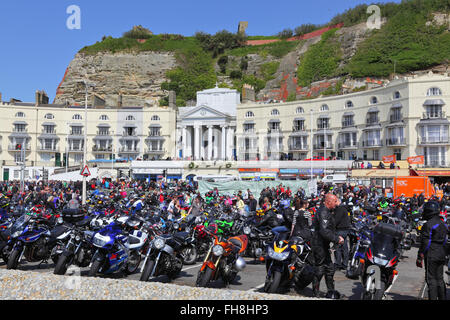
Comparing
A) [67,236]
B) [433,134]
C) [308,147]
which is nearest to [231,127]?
[308,147]

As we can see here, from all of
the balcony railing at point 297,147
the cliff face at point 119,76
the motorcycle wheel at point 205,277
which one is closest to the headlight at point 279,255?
the motorcycle wheel at point 205,277

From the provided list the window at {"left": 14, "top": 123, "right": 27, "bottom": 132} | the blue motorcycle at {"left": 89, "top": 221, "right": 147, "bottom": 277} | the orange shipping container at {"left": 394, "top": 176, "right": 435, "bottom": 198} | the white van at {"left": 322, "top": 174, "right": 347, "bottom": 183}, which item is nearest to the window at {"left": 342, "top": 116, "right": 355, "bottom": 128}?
the white van at {"left": 322, "top": 174, "right": 347, "bottom": 183}

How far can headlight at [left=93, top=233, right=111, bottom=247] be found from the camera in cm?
895

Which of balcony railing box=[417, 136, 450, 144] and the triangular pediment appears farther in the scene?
the triangular pediment

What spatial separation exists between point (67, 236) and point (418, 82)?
5258cm

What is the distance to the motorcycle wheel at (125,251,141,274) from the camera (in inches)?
397

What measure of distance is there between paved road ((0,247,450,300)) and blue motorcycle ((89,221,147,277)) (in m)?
0.52

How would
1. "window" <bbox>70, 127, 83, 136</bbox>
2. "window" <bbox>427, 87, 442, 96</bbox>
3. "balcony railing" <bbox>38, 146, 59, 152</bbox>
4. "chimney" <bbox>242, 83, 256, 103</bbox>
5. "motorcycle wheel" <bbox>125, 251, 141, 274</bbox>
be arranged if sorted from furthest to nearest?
"chimney" <bbox>242, 83, 256, 103</bbox>
"window" <bbox>70, 127, 83, 136</bbox>
"balcony railing" <bbox>38, 146, 59, 152</bbox>
"window" <bbox>427, 87, 442, 96</bbox>
"motorcycle wheel" <bbox>125, 251, 141, 274</bbox>

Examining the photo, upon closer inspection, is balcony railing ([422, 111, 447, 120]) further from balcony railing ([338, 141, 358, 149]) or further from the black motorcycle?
the black motorcycle

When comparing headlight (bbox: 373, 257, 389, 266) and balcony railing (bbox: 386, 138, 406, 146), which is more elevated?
balcony railing (bbox: 386, 138, 406, 146)

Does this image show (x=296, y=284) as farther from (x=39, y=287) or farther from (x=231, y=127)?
(x=231, y=127)

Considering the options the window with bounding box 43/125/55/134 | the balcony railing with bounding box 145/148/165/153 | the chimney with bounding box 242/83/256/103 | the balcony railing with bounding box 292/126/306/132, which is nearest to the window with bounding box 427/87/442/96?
the balcony railing with bounding box 292/126/306/132

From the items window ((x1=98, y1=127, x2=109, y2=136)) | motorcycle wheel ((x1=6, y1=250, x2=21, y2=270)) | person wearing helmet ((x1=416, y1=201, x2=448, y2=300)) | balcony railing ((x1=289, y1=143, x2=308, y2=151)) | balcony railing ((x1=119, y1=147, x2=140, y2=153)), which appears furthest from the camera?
balcony railing ((x1=119, y1=147, x2=140, y2=153))

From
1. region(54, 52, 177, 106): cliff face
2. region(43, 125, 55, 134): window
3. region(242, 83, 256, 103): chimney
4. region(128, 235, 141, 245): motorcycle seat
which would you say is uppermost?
region(54, 52, 177, 106): cliff face
